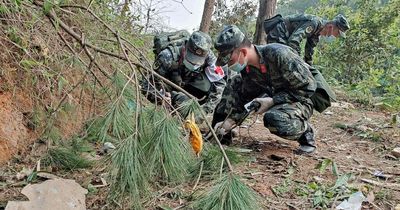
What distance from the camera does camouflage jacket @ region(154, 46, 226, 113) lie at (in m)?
3.51

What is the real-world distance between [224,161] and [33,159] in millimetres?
1209

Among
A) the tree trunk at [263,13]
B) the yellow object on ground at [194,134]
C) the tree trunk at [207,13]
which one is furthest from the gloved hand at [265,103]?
the tree trunk at [207,13]

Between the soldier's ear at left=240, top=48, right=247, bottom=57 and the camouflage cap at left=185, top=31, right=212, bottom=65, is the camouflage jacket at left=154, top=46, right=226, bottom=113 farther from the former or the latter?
the soldier's ear at left=240, top=48, right=247, bottom=57

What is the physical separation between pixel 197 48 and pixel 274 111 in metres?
0.86

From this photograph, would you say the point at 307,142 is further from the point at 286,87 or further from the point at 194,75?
the point at 194,75

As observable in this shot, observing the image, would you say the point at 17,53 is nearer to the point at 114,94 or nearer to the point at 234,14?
the point at 114,94

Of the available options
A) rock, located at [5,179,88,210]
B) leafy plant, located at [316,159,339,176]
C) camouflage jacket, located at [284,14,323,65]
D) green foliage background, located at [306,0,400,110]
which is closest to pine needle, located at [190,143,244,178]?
rock, located at [5,179,88,210]

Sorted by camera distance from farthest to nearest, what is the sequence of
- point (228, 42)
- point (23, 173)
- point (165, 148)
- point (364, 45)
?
point (364, 45) < point (228, 42) < point (23, 173) < point (165, 148)

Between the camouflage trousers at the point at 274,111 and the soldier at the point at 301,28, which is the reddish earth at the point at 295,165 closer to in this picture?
the camouflage trousers at the point at 274,111

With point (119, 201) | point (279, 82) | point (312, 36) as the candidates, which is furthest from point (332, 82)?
point (119, 201)

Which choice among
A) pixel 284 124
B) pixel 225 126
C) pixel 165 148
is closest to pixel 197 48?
pixel 225 126

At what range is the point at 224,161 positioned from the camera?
1.77 meters

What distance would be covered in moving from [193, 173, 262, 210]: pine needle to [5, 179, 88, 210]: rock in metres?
0.49

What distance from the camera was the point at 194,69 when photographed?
3.39m
